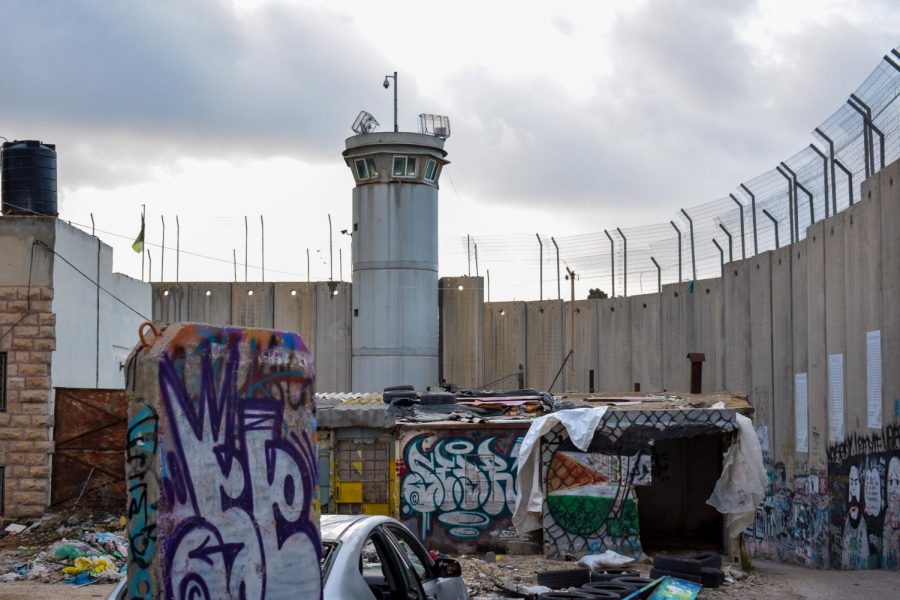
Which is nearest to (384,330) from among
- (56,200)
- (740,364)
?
(740,364)

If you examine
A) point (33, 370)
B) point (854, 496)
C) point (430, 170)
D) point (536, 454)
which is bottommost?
point (854, 496)

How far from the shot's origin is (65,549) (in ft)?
50.4

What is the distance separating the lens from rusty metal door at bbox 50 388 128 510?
1795cm

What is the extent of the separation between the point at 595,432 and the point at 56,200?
35.5 ft

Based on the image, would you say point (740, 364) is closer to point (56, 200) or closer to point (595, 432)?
point (595, 432)

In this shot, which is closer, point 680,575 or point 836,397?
point 680,575

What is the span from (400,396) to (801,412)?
7508 mm

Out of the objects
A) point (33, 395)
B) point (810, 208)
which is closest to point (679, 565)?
point (33, 395)

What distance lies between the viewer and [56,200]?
798 inches

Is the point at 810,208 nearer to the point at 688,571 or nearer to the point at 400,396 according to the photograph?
the point at 400,396

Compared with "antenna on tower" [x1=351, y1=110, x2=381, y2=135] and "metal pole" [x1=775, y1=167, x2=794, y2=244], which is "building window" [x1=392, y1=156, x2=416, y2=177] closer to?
"antenna on tower" [x1=351, y1=110, x2=381, y2=135]

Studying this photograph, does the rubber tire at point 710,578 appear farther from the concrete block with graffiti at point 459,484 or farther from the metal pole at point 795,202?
the metal pole at point 795,202

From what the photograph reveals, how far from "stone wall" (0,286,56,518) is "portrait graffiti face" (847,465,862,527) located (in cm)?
1247

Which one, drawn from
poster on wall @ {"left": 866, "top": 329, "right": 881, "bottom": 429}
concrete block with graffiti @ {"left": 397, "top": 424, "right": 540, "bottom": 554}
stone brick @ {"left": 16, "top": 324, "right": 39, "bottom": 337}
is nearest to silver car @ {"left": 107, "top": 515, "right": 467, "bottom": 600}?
concrete block with graffiti @ {"left": 397, "top": 424, "right": 540, "bottom": 554}
